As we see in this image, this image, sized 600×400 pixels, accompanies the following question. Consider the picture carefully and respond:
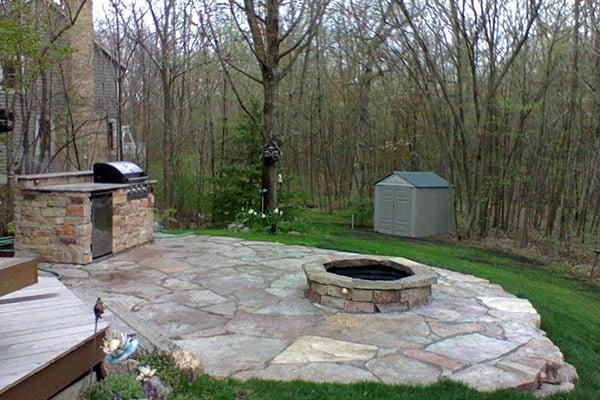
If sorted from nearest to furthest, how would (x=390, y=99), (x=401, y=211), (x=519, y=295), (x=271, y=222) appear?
(x=519, y=295) < (x=271, y=222) < (x=401, y=211) < (x=390, y=99)

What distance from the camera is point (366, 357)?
331 cm

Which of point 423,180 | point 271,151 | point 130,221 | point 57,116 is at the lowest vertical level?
point 130,221

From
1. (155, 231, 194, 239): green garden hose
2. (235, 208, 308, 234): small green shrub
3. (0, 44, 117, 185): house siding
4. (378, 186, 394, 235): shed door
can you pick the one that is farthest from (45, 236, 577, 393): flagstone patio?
(378, 186, 394, 235): shed door

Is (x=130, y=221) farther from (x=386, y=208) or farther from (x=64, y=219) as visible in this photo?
(x=386, y=208)

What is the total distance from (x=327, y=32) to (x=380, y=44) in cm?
246

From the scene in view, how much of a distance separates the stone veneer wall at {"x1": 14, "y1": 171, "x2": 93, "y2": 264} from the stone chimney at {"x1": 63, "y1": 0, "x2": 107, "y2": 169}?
4556mm

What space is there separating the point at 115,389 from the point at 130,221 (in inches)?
163

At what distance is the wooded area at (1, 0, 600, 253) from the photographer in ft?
33.2

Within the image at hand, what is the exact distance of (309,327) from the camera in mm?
3863

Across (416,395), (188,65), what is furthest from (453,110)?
(416,395)

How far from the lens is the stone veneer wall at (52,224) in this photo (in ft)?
17.8

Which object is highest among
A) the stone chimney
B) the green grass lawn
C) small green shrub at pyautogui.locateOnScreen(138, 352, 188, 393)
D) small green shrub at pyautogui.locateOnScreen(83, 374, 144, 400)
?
the stone chimney

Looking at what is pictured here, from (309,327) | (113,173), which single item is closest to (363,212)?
(113,173)

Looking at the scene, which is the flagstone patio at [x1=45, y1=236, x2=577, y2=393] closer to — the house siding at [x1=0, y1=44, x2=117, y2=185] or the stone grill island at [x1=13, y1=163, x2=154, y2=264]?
the stone grill island at [x1=13, y1=163, x2=154, y2=264]
